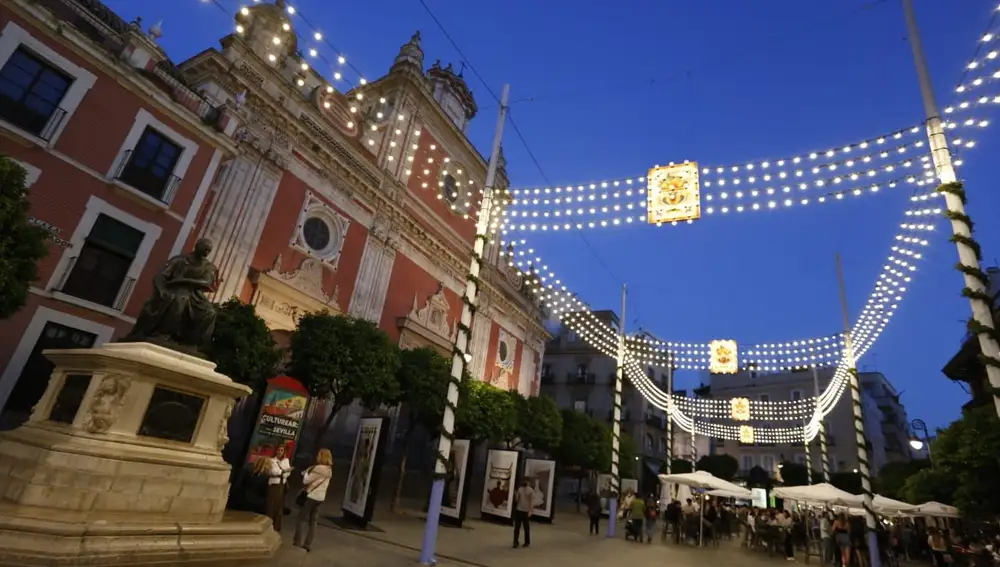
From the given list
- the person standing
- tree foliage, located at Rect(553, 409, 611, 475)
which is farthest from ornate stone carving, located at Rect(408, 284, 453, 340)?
the person standing

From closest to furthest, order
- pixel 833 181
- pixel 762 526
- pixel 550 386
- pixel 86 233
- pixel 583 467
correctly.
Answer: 1. pixel 833 181
2. pixel 86 233
3. pixel 762 526
4. pixel 583 467
5. pixel 550 386

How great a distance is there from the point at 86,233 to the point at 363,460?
26.7ft

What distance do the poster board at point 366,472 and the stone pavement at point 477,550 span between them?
1.51ft

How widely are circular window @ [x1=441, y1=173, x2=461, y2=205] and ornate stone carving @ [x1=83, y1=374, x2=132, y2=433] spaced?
19509 millimetres

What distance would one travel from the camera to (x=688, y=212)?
374 inches

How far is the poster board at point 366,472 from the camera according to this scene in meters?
10.3

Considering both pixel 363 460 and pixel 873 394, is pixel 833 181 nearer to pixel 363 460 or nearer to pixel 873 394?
pixel 363 460

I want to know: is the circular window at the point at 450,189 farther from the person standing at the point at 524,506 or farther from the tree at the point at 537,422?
the person standing at the point at 524,506

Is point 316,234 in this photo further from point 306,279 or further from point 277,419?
point 277,419

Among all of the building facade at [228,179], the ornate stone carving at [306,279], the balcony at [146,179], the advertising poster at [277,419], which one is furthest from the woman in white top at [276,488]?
the ornate stone carving at [306,279]

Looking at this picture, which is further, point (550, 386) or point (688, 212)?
point (550, 386)

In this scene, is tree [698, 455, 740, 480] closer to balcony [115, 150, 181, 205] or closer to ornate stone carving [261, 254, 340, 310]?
ornate stone carving [261, 254, 340, 310]

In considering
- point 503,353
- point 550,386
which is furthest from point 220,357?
point 550,386

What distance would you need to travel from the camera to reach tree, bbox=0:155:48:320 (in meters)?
7.96
